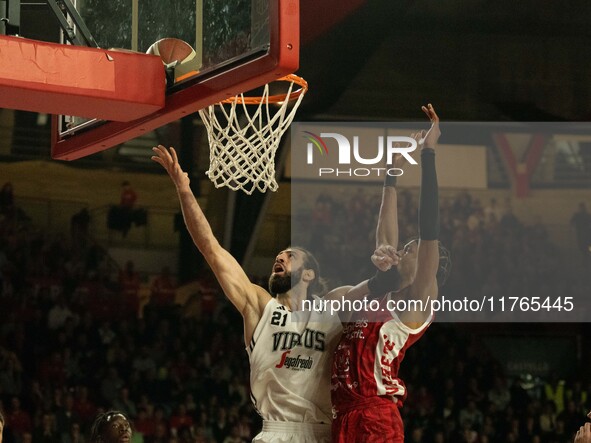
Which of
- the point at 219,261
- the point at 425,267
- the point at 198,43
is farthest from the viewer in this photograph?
the point at 219,261

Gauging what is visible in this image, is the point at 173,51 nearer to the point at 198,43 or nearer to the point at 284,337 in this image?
the point at 198,43

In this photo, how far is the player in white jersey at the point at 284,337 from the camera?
4785 mm

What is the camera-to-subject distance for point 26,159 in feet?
37.6

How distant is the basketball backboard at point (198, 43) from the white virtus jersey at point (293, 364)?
1439 millimetres

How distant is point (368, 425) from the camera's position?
4586 mm

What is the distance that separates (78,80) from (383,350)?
2.16 meters

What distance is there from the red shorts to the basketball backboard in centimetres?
174

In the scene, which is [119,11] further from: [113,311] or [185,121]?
[185,121]

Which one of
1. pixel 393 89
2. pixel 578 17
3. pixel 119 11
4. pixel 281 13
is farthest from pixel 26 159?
pixel 281 13

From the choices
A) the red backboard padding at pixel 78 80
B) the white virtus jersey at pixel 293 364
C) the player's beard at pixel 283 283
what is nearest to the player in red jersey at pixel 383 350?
the white virtus jersey at pixel 293 364

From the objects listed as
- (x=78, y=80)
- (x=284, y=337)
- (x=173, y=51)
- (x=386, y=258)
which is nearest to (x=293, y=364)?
(x=284, y=337)

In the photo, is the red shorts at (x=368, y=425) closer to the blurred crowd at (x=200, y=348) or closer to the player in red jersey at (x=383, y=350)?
the player in red jersey at (x=383, y=350)

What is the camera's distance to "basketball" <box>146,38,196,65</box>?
11.2ft

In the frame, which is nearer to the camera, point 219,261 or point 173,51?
point 173,51
